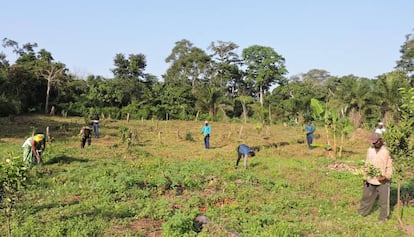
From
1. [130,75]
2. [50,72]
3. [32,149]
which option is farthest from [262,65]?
[32,149]

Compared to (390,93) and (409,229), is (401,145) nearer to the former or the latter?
(409,229)

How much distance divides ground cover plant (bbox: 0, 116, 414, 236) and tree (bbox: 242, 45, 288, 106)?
3839 cm

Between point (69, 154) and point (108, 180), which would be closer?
point (108, 180)

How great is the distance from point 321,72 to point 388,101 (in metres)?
40.9

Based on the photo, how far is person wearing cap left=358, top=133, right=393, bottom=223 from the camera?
23.6ft

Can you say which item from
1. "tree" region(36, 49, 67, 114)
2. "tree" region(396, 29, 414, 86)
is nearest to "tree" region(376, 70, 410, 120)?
"tree" region(396, 29, 414, 86)

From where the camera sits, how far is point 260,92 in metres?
52.3

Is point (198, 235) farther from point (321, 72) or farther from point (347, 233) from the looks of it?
point (321, 72)

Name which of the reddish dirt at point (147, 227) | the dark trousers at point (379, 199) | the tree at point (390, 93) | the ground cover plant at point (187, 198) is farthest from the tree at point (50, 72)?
the dark trousers at point (379, 199)

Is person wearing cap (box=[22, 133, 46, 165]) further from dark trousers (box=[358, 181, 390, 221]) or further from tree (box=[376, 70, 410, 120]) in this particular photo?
tree (box=[376, 70, 410, 120])

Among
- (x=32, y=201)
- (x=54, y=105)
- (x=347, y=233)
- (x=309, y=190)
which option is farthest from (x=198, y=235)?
(x=54, y=105)

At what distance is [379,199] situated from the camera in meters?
7.41

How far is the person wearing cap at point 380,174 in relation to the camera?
23.6 ft

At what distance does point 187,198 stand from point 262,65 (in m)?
45.1
